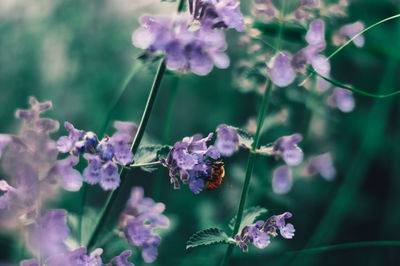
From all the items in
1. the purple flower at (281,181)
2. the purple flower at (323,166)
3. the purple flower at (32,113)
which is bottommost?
the purple flower at (281,181)

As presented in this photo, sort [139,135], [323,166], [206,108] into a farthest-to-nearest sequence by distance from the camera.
Result: [206,108], [323,166], [139,135]

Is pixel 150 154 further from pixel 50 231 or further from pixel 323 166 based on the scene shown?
pixel 323 166

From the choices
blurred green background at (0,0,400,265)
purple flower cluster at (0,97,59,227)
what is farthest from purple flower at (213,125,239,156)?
blurred green background at (0,0,400,265)

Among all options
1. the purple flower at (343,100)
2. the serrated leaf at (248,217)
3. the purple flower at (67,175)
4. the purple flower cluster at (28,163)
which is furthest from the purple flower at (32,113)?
the purple flower at (343,100)

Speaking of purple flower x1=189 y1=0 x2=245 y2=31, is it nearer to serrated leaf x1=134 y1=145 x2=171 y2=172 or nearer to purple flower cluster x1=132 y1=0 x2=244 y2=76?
purple flower cluster x1=132 y1=0 x2=244 y2=76

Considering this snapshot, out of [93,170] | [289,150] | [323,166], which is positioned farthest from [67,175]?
[323,166]

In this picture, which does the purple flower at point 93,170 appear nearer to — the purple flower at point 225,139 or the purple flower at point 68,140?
the purple flower at point 68,140

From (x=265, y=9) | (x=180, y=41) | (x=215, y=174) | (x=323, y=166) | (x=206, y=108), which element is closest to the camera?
(x=180, y=41)

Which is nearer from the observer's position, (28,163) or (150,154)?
(28,163)
